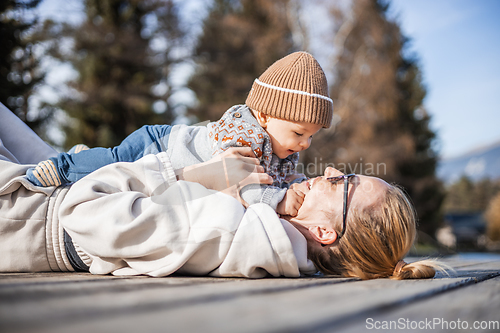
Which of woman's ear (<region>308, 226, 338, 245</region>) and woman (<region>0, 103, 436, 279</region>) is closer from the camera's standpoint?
woman (<region>0, 103, 436, 279</region>)

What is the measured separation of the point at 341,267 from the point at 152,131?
159cm

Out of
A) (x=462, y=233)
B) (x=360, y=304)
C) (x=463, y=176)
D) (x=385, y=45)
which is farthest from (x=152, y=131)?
(x=463, y=176)

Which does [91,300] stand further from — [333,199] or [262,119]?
[262,119]

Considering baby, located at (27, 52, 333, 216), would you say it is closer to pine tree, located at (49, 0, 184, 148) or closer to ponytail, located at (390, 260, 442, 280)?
ponytail, located at (390, 260, 442, 280)

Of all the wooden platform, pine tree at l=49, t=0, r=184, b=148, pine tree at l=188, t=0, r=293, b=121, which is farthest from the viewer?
pine tree at l=188, t=0, r=293, b=121

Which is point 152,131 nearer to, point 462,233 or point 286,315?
point 286,315

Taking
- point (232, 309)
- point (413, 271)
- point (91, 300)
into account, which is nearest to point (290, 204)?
point (413, 271)

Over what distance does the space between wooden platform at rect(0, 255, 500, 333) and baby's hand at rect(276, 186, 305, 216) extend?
1008 mm

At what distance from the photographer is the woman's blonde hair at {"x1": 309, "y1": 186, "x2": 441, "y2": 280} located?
2090 mm

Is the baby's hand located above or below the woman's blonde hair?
above

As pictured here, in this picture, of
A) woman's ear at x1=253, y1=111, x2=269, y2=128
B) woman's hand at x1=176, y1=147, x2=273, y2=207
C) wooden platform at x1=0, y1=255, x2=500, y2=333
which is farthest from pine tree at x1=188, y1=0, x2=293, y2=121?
wooden platform at x1=0, y1=255, x2=500, y2=333

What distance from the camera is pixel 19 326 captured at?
0.72 meters

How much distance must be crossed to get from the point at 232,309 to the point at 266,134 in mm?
1785

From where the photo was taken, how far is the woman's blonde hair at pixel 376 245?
6.86ft
